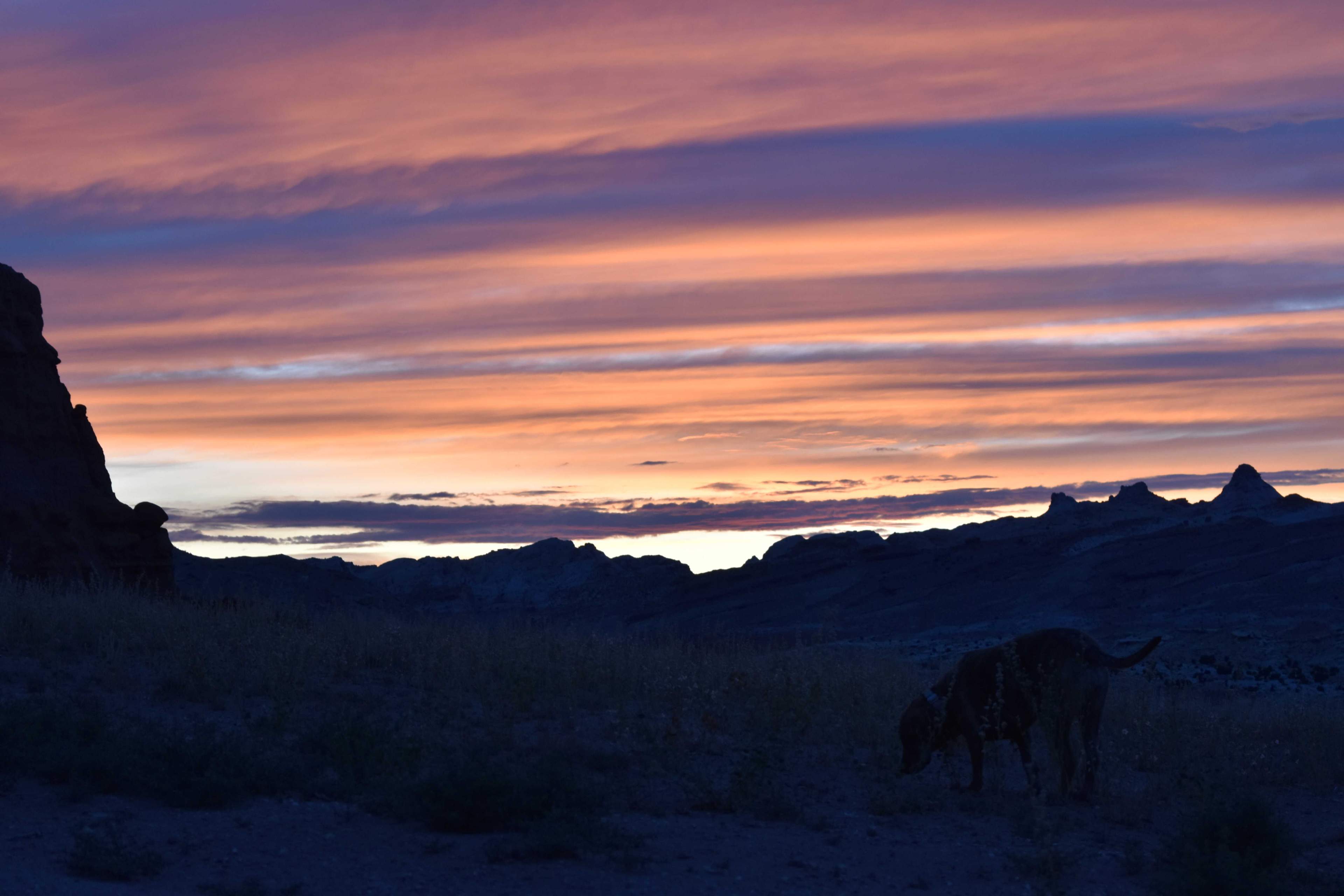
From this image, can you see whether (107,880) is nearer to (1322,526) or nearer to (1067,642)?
(1067,642)

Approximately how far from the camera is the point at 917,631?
51938 mm

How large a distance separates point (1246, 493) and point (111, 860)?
224ft

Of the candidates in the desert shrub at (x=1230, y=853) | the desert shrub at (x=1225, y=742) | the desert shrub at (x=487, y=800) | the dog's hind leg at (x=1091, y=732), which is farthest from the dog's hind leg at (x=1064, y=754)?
the desert shrub at (x=487, y=800)

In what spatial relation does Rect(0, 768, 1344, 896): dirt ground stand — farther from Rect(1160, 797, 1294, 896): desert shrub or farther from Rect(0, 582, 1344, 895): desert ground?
Rect(1160, 797, 1294, 896): desert shrub

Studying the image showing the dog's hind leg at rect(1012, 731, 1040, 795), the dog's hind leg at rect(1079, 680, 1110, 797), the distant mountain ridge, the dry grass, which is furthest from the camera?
the distant mountain ridge

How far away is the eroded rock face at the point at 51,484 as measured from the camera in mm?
21906

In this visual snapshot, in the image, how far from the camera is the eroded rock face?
2191 centimetres

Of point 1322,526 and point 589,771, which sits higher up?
point 1322,526

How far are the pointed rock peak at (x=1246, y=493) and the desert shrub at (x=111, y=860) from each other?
6471cm

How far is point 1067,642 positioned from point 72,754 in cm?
801

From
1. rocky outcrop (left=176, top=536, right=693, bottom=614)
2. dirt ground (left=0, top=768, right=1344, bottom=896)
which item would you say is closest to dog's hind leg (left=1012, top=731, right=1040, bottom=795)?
dirt ground (left=0, top=768, right=1344, bottom=896)

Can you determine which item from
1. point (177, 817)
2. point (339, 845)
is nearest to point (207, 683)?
point (177, 817)

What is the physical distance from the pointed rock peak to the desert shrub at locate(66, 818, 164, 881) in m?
64.7

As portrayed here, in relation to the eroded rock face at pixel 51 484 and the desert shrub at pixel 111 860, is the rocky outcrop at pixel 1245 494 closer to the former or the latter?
the eroded rock face at pixel 51 484
